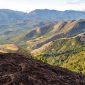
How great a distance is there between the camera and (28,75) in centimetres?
10825

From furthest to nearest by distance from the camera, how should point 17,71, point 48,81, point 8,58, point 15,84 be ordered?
point 8,58 → point 17,71 → point 48,81 → point 15,84

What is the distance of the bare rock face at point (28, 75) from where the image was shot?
10244 cm

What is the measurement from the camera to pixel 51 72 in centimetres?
12238

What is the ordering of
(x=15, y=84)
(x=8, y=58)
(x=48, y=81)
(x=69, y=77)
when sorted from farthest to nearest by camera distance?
(x=8, y=58) < (x=69, y=77) < (x=48, y=81) < (x=15, y=84)

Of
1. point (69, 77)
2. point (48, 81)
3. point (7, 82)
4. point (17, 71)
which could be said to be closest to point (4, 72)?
point (17, 71)

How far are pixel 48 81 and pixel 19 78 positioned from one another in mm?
11839

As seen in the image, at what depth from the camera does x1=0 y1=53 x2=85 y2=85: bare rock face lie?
102438 mm

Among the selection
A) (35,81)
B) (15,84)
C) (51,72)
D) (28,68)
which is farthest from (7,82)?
(51,72)

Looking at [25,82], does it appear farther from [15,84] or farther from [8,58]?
[8,58]

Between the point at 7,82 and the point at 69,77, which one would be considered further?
the point at 69,77

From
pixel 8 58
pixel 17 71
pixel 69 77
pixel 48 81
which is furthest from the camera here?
pixel 8 58

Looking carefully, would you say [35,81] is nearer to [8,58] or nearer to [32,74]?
[32,74]

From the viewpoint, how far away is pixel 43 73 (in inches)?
4523

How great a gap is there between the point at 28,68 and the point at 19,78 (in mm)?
14391
